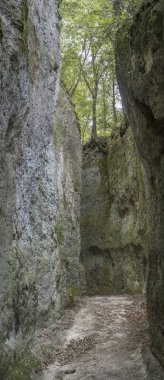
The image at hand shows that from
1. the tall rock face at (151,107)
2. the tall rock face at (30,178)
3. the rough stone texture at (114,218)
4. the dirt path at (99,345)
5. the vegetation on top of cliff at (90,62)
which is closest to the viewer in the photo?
the tall rock face at (151,107)

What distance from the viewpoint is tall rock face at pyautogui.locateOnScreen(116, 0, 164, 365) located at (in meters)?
8.06

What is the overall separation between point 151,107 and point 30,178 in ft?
13.0

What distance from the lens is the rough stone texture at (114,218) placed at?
19.1m

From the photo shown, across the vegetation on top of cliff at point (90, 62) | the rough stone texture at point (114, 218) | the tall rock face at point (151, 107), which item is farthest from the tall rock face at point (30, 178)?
the vegetation on top of cliff at point (90, 62)

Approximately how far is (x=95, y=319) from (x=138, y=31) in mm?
8790

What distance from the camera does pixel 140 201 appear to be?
1836cm

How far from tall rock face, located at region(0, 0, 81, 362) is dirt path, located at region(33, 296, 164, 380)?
28.8 inches

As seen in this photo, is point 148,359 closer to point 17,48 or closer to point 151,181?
point 151,181

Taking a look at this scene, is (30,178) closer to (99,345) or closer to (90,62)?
(99,345)

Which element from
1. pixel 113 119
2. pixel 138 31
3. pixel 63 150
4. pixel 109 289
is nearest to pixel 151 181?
pixel 138 31

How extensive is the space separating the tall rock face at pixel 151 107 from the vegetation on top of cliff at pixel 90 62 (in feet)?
19.3

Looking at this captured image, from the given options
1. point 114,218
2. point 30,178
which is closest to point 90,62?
point 114,218

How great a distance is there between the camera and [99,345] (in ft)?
36.7

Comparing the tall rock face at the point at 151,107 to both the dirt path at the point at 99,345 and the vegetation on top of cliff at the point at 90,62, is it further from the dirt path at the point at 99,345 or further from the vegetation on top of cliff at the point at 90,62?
the vegetation on top of cliff at the point at 90,62
